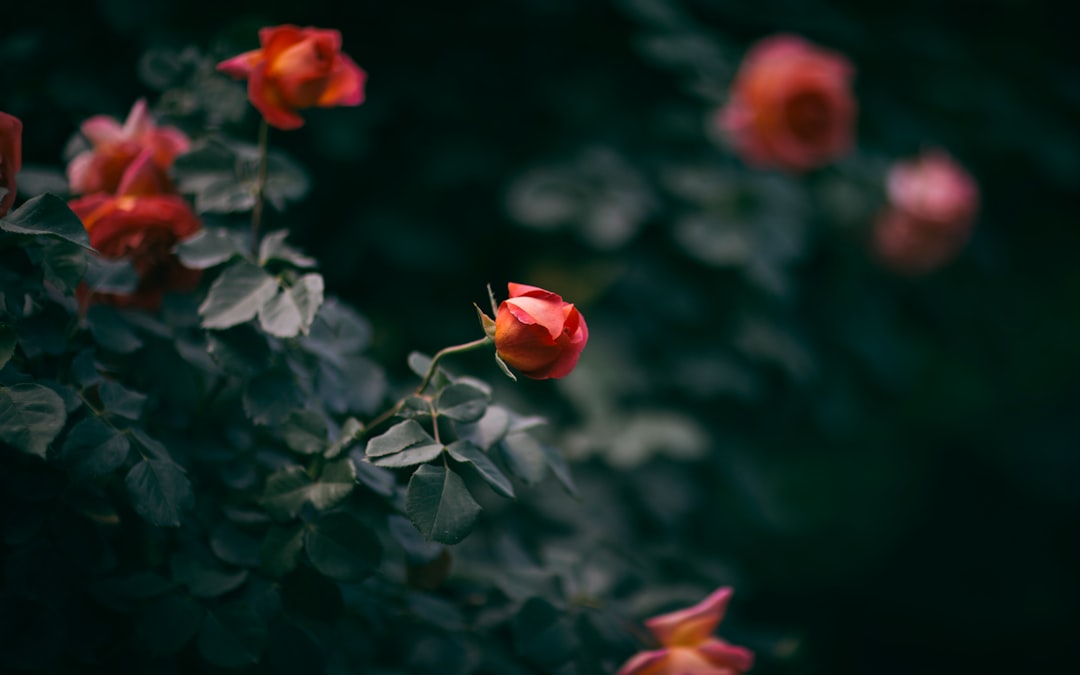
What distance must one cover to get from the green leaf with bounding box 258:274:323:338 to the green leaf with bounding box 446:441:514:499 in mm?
171

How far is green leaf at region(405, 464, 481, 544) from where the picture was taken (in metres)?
0.65

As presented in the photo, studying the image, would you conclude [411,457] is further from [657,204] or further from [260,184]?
[657,204]

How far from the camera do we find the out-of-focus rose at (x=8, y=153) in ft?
2.32

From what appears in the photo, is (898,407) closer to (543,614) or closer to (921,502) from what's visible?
(921,502)

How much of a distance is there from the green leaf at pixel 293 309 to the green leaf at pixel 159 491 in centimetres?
15

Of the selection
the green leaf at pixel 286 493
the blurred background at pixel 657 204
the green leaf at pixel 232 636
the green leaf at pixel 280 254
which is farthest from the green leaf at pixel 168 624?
the blurred background at pixel 657 204

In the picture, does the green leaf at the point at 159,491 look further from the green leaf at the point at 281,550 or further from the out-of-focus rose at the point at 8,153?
the out-of-focus rose at the point at 8,153

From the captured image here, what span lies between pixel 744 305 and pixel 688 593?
845 millimetres

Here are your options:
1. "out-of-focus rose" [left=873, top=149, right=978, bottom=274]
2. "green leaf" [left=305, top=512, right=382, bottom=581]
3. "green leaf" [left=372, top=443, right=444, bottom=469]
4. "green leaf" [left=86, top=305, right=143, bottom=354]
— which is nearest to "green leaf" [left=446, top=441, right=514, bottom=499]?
"green leaf" [left=372, top=443, right=444, bottom=469]

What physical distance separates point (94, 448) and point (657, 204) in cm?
127

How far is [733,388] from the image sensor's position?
1.68m

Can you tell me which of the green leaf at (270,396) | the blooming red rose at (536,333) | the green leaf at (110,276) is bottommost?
the green leaf at (270,396)

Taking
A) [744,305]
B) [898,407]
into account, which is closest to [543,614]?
[744,305]

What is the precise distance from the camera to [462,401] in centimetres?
73
